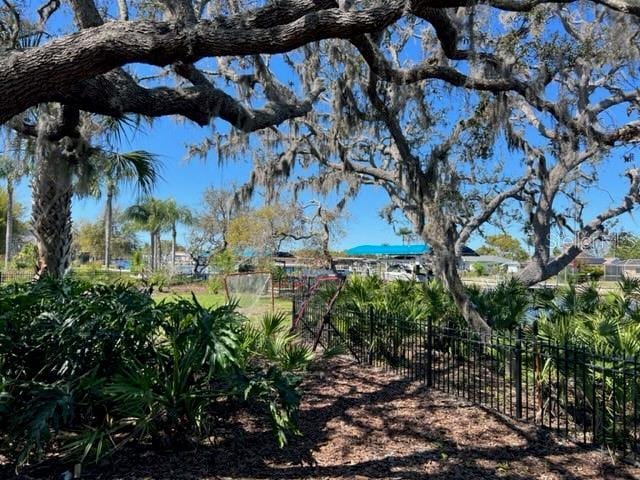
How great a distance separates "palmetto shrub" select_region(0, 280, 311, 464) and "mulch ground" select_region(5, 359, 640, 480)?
249 mm

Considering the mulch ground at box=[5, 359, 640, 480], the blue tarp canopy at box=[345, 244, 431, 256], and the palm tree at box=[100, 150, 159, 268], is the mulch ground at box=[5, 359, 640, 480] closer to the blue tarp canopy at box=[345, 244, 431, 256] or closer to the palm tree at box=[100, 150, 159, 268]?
the palm tree at box=[100, 150, 159, 268]

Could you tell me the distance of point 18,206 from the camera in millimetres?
44188

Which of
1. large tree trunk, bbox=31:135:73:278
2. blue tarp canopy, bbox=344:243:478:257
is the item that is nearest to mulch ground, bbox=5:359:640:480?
large tree trunk, bbox=31:135:73:278

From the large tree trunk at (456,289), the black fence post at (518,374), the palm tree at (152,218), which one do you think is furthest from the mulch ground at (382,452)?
the palm tree at (152,218)

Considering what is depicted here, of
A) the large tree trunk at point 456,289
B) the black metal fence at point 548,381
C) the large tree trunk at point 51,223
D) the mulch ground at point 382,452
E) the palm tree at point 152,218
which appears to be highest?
the palm tree at point 152,218

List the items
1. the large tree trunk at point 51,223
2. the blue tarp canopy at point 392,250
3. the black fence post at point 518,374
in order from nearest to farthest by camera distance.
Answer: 1. the black fence post at point 518,374
2. the large tree trunk at point 51,223
3. the blue tarp canopy at point 392,250

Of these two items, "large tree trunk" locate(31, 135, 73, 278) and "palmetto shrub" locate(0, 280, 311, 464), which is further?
"large tree trunk" locate(31, 135, 73, 278)

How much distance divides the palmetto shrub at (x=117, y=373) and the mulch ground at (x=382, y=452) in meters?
0.25

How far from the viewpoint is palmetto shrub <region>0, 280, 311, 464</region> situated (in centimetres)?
364

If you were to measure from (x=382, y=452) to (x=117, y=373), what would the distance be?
2420mm

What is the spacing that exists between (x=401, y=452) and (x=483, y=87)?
217 inches

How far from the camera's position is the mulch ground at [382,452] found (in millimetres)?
3740

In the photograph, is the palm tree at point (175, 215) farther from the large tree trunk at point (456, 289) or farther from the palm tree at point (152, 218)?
the large tree trunk at point (456, 289)

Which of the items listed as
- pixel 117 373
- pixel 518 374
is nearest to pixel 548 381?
pixel 518 374
